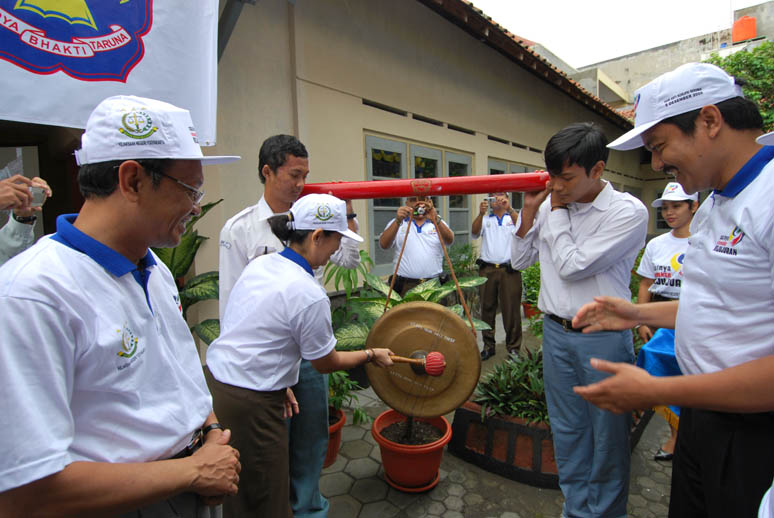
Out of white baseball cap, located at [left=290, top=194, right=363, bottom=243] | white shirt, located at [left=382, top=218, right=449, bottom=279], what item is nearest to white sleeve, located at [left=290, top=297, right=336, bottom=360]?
white baseball cap, located at [left=290, top=194, right=363, bottom=243]

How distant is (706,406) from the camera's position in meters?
1.15

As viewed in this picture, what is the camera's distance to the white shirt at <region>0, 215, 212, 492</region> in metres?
0.79

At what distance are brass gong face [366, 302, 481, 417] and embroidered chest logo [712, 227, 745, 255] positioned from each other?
4.26ft

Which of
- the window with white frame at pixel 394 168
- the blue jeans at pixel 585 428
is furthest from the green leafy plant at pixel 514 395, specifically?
the window with white frame at pixel 394 168

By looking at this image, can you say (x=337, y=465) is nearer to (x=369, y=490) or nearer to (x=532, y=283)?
(x=369, y=490)

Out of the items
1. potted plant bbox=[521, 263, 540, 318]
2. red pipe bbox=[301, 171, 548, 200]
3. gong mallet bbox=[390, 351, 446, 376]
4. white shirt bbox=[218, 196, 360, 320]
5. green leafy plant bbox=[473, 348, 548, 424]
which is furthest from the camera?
potted plant bbox=[521, 263, 540, 318]

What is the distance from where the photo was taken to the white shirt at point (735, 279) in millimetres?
1179

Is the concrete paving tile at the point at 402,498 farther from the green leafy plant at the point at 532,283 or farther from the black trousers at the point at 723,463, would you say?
the green leafy plant at the point at 532,283

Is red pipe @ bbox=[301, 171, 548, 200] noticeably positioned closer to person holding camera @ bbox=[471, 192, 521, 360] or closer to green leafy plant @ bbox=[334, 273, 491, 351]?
green leafy plant @ bbox=[334, 273, 491, 351]

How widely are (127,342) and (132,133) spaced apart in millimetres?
520

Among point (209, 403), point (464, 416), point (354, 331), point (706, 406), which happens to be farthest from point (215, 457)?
point (464, 416)

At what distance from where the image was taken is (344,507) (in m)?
2.71

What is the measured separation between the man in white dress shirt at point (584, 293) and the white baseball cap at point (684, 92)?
0.63m

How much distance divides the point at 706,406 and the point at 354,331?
2358mm
